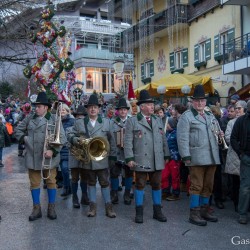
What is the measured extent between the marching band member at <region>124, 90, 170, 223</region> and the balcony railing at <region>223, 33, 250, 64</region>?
1035 centimetres

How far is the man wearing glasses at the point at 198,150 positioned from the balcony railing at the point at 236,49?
10.2 m

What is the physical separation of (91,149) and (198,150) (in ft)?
5.74

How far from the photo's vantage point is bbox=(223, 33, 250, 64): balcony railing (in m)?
15.9

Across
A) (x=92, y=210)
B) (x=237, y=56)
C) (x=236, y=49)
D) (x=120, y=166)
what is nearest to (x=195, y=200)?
(x=92, y=210)

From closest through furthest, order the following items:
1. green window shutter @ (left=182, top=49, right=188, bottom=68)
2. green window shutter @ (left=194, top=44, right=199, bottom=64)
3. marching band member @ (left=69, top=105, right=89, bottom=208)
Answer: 1. marching band member @ (left=69, top=105, right=89, bottom=208)
2. green window shutter @ (left=194, top=44, right=199, bottom=64)
3. green window shutter @ (left=182, top=49, right=188, bottom=68)

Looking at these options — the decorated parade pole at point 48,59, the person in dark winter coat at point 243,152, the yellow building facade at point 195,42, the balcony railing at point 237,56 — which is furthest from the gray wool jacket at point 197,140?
the yellow building facade at point 195,42

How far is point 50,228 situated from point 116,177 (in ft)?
6.95

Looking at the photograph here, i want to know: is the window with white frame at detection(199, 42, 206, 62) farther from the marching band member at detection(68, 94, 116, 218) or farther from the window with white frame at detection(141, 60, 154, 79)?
the marching band member at detection(68, 94, 116, 218)

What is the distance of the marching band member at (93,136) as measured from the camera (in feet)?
21.9

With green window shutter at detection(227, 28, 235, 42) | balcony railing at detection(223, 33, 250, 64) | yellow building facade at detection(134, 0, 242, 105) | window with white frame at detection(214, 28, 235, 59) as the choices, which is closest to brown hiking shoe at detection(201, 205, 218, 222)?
balcony railing at detection(223, 33, 250, 64)

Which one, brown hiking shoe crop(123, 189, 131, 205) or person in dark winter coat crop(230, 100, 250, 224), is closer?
person in dark winter coat crop(230, 100, 250, 224)

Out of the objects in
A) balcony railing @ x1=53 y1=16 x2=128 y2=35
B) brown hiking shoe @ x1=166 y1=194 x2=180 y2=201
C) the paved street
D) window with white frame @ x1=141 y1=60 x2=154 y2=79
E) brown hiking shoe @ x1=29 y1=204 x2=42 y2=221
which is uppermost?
balcony railing @ x1=53 y1=16 x2=128 y2=35

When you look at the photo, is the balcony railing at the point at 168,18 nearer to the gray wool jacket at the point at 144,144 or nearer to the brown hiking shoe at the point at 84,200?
the brown hiking shoe at the point at 84,200

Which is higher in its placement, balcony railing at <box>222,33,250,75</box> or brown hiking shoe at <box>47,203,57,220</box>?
balcony railing at <box>222,33,250,75</box>
